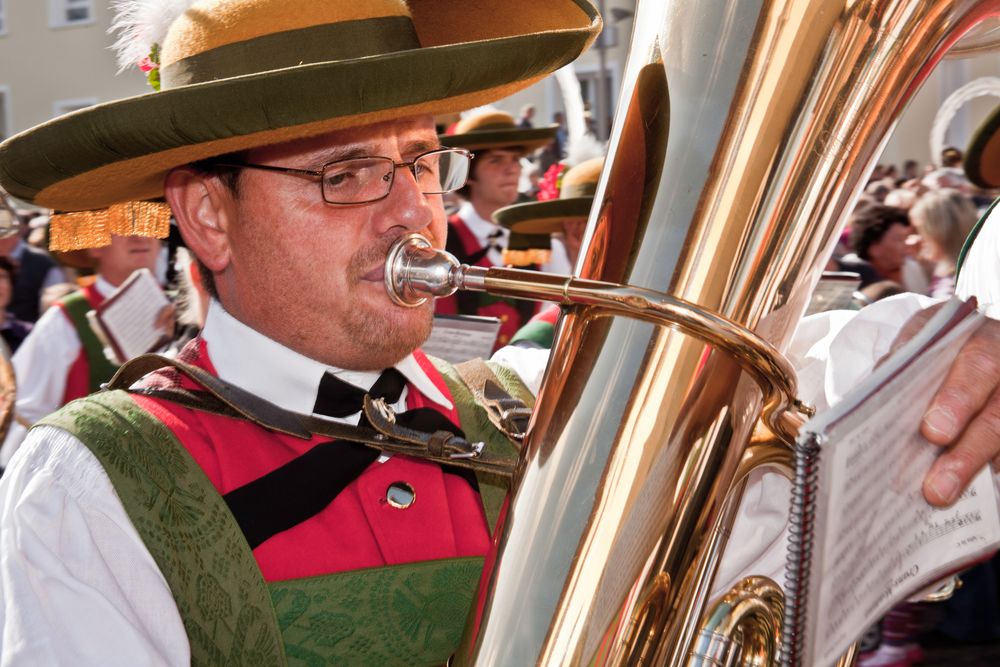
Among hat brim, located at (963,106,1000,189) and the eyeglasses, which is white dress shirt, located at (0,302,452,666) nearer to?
the eyeglasses

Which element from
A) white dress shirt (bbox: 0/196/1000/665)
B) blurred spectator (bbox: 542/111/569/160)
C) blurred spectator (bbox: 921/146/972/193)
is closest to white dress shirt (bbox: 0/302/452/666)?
white dress shirt (bbox: 0/196/1000/665)

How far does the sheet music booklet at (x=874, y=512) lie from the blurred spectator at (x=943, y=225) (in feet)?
11.9

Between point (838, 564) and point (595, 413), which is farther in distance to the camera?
point (595, 413)

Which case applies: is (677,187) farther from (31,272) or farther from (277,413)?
(31,272)

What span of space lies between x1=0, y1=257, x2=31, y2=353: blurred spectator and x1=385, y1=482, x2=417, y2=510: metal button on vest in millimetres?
3131

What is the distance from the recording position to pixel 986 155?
7.28 ft

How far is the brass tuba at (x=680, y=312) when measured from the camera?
0.94m

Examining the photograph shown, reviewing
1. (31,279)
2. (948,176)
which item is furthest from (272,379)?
(948,176)

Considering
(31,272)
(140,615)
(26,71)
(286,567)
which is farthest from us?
(26,71)

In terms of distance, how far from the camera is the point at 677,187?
965mm

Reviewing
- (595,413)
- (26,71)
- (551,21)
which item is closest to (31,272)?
(551,21)

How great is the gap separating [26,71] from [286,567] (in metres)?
17.1

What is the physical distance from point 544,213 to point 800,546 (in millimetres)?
3979

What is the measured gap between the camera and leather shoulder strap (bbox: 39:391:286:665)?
4.25ft
